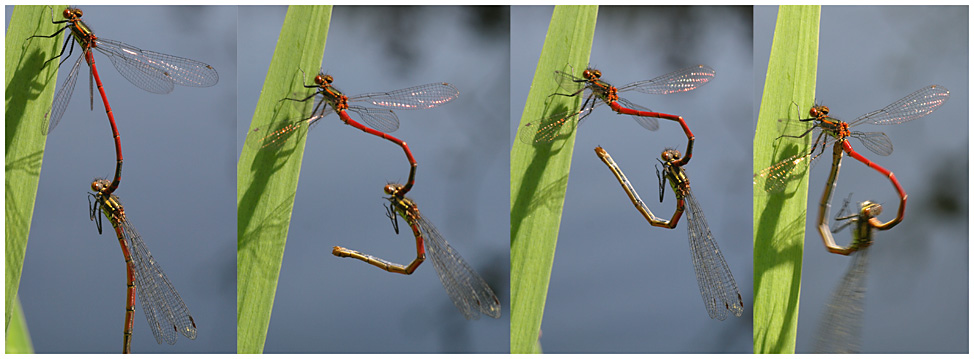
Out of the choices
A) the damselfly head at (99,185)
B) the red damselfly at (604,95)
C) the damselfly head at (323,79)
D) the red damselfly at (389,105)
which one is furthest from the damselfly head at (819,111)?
the damselfly head at (99,185)

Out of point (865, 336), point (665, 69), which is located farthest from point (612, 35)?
point (865, 336)

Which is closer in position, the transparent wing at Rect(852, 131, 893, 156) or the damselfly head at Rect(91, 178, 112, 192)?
the damselfly head at Rect(91, 178, 112, 192)

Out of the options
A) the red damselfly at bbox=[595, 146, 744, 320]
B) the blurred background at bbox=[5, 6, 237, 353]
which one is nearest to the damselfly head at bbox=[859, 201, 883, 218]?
the red damselfly at bbox=[595, 146, 744, 320]

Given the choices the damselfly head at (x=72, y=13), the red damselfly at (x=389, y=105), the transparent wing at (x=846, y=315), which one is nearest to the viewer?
the damselfly head at (x=72, y=13)

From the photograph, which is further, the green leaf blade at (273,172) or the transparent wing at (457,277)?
the transparent wing at (457,277)

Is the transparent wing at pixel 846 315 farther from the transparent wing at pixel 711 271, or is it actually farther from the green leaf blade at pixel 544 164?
the green leaf blade at pixel 544 164

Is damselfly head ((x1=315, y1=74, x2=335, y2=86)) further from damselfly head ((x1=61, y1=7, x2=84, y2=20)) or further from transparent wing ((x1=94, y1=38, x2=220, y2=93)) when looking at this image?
damselfly head ((x1=61, y1=7, x2=84, y2=20))

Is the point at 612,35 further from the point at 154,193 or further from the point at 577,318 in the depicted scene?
the point at 154,193
